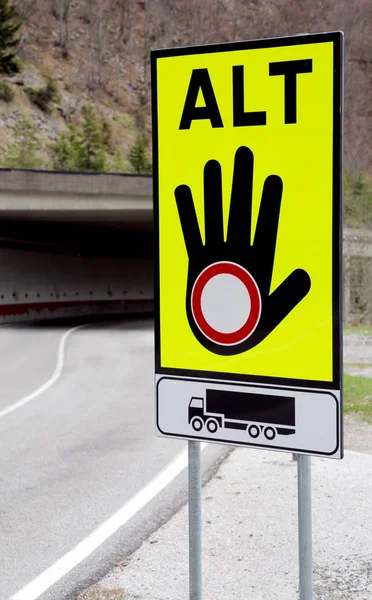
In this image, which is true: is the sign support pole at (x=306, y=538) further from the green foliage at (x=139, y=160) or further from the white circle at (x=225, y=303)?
the green foliage at (x=139, y=160)

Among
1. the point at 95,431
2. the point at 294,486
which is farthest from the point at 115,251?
the point at 294,486

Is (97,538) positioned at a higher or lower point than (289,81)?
lower

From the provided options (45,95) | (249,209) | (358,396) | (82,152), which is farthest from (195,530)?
(45,95)

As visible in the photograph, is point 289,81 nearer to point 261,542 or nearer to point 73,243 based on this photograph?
point 261,542

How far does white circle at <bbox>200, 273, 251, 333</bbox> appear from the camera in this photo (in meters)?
2.75

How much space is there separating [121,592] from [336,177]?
3046 millimetres

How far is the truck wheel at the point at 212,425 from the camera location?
2.83 metres

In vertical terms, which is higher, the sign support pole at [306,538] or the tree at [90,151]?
the tree at [90,151]

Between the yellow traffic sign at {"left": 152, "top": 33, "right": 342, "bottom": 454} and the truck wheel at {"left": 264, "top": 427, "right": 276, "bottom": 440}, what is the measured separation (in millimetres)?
174

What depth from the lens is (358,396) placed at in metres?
12.5

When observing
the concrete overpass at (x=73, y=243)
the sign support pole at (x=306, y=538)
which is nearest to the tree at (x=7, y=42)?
the concrete overpass at (x=73, y=243)

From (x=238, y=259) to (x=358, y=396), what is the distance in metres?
10.2

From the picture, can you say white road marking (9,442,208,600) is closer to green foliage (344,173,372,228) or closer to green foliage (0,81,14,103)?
green foliage (344,173,372,228)

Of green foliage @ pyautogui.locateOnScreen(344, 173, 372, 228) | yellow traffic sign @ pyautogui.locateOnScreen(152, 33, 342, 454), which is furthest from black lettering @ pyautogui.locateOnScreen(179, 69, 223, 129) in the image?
green foliage @ pyautogui.locateOnScreen(344, 173, 372, 228)
